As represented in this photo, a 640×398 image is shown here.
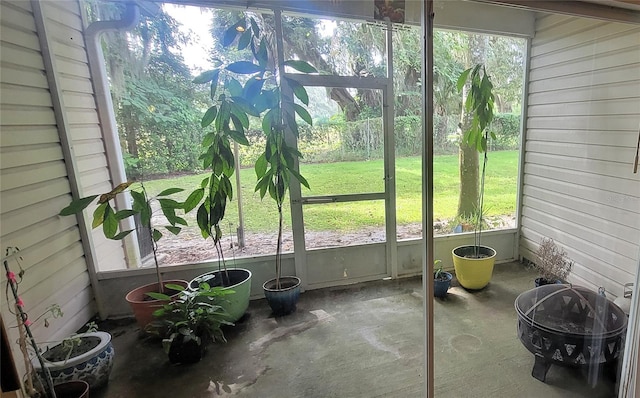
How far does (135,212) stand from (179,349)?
2.90ft

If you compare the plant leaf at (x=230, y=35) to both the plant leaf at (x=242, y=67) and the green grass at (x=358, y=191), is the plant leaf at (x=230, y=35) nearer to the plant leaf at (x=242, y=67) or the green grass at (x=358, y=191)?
the plant leaf at (x=242, y=67)

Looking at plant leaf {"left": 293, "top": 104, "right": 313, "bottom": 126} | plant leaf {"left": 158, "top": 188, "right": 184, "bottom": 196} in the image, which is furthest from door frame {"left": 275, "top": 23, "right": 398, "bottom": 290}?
plant leaf {"left": 158, "top": 188, "right": 184, "bottom": 196}

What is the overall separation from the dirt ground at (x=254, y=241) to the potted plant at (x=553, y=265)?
441 mm

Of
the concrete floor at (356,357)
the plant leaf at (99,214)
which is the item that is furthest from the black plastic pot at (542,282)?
the plant leaf at (99,214)

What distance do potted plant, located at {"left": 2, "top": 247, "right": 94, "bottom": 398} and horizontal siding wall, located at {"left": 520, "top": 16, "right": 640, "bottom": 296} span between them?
2.92 m

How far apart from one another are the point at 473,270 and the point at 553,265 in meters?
0.59

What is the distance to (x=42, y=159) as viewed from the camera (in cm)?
193

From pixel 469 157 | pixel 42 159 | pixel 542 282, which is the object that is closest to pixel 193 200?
pixel 42 159

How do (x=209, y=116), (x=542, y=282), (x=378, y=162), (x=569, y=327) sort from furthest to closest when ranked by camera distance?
(x=378, y=162)
(x=542, y=282)
(x=209, y=116)
(x=569, y=327)

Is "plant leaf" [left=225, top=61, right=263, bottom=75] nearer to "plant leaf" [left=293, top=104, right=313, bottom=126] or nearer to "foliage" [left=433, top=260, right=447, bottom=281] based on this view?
"plant leaf" [left=293, top=104, right=313, bottom=126]

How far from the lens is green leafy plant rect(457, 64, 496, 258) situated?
8.10ft

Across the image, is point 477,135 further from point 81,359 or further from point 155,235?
point 81,359

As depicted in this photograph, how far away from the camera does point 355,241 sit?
279 cm

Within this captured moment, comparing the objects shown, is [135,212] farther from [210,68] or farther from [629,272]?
[629,272]
